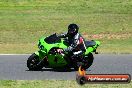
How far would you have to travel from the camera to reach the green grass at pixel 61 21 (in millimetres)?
24578

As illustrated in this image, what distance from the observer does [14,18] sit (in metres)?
32.8

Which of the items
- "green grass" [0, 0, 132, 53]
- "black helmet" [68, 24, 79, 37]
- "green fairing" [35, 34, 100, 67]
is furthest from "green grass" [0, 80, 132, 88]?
"green grass" [0, 0, 132, 53]

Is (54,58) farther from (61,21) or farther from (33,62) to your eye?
(61,21)

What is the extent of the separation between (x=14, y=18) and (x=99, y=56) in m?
14.0

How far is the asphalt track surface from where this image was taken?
602 inches

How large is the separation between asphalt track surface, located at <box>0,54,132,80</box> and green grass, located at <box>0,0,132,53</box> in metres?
2.09

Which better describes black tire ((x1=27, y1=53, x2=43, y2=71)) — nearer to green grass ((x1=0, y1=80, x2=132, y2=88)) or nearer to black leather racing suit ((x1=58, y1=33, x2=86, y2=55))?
black leather racing suit ((x1=58, y1=33, x2=86, y2=55))

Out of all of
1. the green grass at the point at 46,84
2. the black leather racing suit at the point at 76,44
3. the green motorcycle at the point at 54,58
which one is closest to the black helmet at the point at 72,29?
the black leather racing suit at the point at 76,44

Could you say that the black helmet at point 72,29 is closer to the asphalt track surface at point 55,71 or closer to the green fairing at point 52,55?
the green fairing at point 52,55

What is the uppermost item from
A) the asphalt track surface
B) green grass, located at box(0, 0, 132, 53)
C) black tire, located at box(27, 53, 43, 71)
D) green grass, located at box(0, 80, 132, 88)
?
green grass, located at box(0, 80, 132, 88)

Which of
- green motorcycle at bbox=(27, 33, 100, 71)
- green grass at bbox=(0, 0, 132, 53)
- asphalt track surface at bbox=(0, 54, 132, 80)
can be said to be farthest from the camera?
green grass at bbox=(0, 0, 132, 53)

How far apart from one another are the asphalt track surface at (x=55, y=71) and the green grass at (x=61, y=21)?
2.09 meters

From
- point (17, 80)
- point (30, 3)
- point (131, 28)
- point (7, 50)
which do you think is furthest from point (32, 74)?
point (30, 3)

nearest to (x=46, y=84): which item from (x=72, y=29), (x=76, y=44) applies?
(x=72, y=29)
